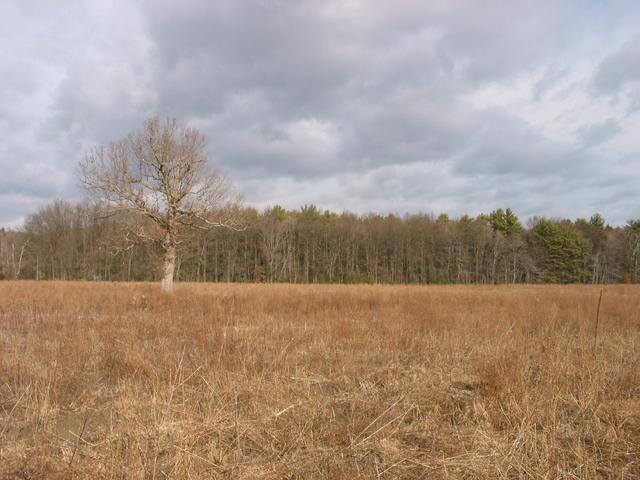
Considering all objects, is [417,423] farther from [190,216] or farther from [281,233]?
[281,233]

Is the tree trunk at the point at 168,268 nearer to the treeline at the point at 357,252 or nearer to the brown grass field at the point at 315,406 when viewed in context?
the brown grass field at the point at 315,406

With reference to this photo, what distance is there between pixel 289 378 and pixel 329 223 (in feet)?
175

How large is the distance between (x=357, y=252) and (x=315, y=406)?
181 ft

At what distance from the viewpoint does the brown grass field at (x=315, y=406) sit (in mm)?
2398

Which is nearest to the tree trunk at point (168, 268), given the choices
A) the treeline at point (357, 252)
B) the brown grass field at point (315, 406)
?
the brown grass field at point (315, 406)

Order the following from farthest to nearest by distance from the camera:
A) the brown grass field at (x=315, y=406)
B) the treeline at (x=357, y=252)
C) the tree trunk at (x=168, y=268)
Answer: the treeline at (x=357, y=252), the tree trunk at (x=168, y=268), the brown grass field at (x=315, y=406)

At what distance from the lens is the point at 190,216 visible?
1619 centimetres

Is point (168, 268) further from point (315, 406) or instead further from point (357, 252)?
point (357, 252)

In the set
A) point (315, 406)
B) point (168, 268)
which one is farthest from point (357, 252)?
point (315, 406)

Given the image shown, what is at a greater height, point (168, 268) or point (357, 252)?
point (357, 252)

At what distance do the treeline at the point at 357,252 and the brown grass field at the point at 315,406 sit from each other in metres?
47.3

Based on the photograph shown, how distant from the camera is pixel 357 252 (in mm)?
58125

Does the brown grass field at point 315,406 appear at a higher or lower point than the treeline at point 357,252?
lower

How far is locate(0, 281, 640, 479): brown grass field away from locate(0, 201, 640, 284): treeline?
47305mm
